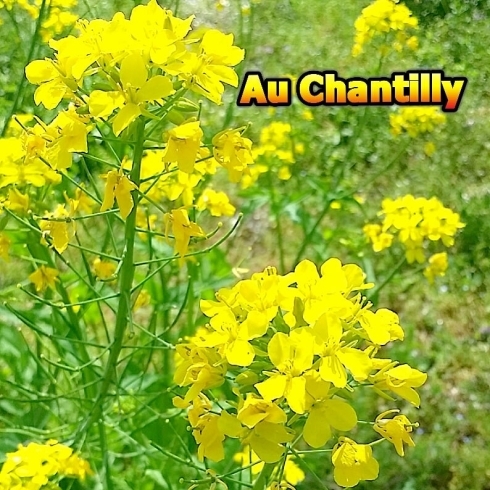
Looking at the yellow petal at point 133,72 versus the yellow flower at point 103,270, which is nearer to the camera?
the yellow petal at point 133,72

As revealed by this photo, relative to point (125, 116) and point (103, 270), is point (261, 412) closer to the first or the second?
point (125, 116)

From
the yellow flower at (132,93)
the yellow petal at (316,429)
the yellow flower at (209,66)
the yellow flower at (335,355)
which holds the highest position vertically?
the yellow flower at (209,66)

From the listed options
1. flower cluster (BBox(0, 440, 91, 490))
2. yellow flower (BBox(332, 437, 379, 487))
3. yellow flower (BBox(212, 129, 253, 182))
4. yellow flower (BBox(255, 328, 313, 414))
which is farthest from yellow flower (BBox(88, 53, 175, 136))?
flower cluster (BBox(0, 440, 91, 490))

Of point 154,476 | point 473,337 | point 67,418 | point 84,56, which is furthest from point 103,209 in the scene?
point 473,337

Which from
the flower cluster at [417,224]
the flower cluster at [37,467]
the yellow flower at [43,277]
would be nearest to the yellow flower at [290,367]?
the flower cluster at [37,467]

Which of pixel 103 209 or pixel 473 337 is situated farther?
pixel 473 337

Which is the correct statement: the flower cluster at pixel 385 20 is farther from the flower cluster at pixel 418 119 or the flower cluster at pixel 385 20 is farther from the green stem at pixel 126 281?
the green stem at pixel 126 281

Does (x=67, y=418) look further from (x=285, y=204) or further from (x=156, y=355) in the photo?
(x=285, y=204)

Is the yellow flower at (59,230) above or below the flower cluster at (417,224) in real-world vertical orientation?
below
